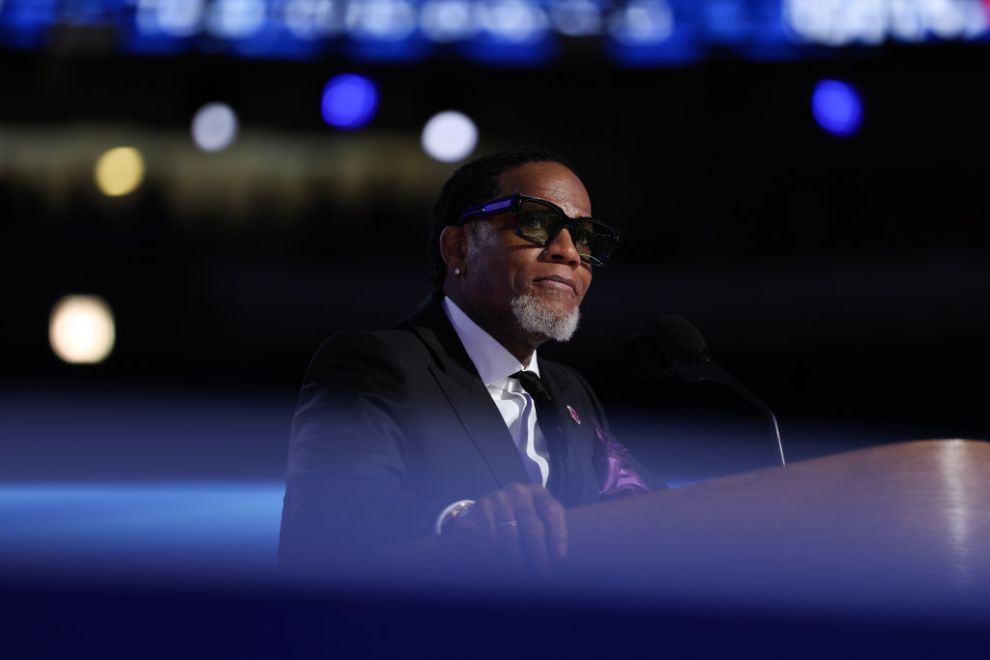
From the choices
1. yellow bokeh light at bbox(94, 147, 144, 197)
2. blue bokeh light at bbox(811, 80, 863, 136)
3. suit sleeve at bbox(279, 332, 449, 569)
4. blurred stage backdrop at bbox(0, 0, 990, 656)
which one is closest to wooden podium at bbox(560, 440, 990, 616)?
suit sleeve at bbox(279, 332, 449, 569)

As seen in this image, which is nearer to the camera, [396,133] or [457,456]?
[457,456]

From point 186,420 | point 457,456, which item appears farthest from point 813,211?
point 457,456

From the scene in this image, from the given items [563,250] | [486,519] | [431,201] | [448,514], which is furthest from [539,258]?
[431,201]

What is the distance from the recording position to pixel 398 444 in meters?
1.42

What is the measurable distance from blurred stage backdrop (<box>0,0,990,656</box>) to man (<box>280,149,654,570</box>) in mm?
3815

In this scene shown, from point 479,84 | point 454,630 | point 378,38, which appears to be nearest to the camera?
point 454,630

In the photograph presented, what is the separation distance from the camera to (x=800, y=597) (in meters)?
0.78

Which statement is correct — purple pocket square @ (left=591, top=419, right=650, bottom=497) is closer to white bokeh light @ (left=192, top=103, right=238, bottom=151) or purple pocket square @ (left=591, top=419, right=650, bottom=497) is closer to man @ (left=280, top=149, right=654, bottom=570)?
man @ (left=280, top=149, right=654, bottom=570)

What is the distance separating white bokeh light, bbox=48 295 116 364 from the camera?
679cm

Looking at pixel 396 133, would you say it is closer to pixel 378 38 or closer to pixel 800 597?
pixel 378 38

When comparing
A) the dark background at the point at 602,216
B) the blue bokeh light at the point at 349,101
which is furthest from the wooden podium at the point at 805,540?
the blue bokeh light at the point at 349,101

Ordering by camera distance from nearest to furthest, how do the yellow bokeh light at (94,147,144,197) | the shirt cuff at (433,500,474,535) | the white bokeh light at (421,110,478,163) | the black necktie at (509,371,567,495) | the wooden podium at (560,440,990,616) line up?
the wooden podium at (560,440,990,616) → the shirt cuff at (433,500,474,535) → the black necktie at (509,371,567,495) → the white bokeh light at (421,110,478,163) → the yellow bokeh light at (94,147,144,197)

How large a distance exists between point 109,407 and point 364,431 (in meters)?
5.79

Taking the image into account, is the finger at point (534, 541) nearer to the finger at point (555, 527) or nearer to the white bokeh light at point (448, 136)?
the finger at point (555, 527)
